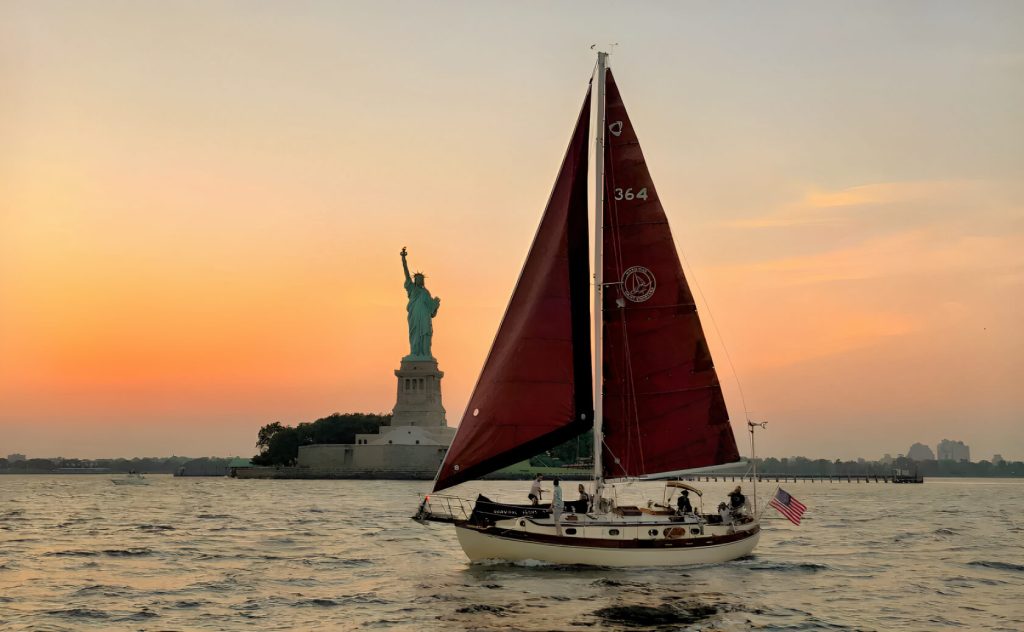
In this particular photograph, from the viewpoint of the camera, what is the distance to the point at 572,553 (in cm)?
2595

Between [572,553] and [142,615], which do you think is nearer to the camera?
[142,615]

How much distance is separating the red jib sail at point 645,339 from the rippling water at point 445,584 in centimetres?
344

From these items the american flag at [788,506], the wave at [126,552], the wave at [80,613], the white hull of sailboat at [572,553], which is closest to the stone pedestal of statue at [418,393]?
the wave at [126,552]

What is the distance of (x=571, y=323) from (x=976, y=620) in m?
11.9

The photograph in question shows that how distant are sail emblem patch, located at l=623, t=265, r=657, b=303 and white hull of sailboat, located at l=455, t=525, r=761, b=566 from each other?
22.1 ft

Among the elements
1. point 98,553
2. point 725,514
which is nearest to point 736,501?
point 725,514

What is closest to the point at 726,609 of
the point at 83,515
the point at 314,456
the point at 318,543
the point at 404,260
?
the point at 318,543

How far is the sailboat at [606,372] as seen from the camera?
1054 inches

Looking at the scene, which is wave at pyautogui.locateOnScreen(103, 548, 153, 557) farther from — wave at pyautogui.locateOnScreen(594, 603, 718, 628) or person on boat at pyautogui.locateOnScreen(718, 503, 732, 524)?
person on boat at pyautogui.locateOnScreen(718, 503, 732, 524)

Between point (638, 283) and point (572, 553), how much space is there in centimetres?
744

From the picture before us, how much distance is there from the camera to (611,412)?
91.6 ft

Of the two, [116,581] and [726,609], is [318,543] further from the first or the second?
[726,609]

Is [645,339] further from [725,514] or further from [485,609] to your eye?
[485,609]

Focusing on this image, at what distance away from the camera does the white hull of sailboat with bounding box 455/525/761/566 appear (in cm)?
2592
